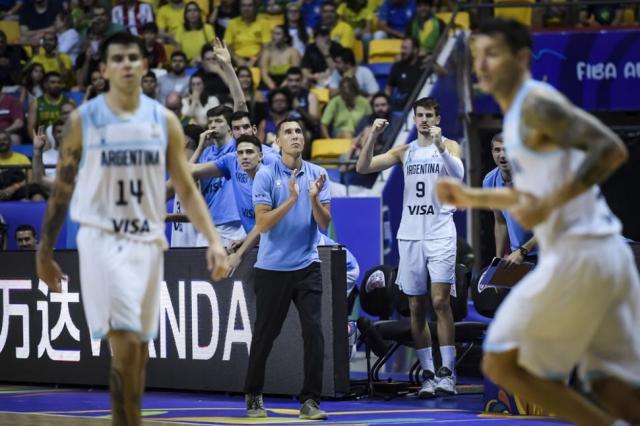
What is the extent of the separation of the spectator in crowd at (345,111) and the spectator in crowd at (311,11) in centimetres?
313

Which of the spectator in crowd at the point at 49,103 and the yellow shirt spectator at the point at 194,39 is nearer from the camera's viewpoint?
the spectator in crowd at the point at 49,103

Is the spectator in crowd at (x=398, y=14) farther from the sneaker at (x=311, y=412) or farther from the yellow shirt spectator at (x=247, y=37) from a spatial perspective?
the sneaker at (x=311, y=412)

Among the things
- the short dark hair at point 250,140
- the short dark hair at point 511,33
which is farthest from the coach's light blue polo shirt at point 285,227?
the short dark hair at point 511,33

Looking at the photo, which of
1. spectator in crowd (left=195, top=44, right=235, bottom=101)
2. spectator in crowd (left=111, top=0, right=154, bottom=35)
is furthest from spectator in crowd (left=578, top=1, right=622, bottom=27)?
spectator in crowd (left=111, top=0, right=154, bottom=35)

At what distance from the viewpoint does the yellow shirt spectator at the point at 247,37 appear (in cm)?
1945

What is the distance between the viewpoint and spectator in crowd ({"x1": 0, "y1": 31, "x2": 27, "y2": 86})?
19875 millimetres

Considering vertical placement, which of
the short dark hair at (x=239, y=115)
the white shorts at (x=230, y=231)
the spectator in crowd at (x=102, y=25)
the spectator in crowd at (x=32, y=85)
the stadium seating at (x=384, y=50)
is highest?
the spectator in crowd at (x=102, y=25)

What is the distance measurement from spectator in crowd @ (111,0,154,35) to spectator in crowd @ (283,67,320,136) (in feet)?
11.2

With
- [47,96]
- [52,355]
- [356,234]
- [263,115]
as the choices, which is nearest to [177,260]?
[52,355]

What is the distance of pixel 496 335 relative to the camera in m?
5.79

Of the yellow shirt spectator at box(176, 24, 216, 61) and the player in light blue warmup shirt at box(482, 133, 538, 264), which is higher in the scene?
the yellow shirt spectator at box(176, 24, 216, 61)

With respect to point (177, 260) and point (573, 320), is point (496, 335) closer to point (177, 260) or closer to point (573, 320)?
point (573, 320)

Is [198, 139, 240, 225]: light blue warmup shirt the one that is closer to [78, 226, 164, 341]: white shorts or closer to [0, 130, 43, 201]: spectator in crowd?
[0, 130, 43, 201]: spectator in crowd

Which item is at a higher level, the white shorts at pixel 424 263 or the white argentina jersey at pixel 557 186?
the white argentina jersey at pixel 557 186
